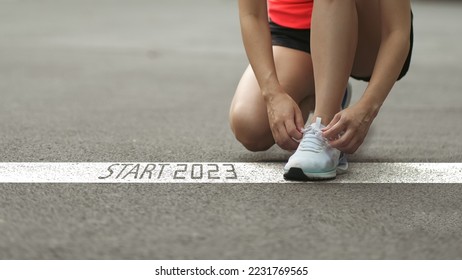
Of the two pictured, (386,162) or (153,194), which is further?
(386,162)

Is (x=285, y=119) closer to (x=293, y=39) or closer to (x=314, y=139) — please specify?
(x=314, y=139)

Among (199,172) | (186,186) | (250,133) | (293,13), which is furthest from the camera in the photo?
(293,13)

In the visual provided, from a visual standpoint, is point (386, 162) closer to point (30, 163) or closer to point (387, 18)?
point (387, 18)

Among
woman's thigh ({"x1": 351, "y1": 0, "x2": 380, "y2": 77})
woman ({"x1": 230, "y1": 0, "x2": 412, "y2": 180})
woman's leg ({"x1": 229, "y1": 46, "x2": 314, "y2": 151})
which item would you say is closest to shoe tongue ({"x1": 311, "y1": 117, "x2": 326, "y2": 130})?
woman ({"x1": 230, "y1": 0, "x2": 412, "y2": 180})

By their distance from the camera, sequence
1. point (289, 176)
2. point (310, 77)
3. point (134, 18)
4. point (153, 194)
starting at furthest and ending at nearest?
point (134, 18), point (310, 77), point (289, 176), point (153, 194)

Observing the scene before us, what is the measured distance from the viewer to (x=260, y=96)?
2674 mm

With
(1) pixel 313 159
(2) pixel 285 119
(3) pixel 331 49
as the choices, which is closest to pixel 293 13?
(3) pixel 331 49

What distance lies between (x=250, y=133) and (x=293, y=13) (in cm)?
48

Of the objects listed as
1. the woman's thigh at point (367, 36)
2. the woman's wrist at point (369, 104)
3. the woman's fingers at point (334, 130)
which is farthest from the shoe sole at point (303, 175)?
Result: the woman's thigh at point (367, 36)

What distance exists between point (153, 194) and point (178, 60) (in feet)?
14.5

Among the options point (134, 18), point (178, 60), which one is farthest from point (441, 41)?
point (134, 18)

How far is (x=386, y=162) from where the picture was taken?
2.69 m

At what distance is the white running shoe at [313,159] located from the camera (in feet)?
7.54

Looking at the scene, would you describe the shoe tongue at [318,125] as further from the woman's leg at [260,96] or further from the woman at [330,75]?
the woman's leg at [260,96]
